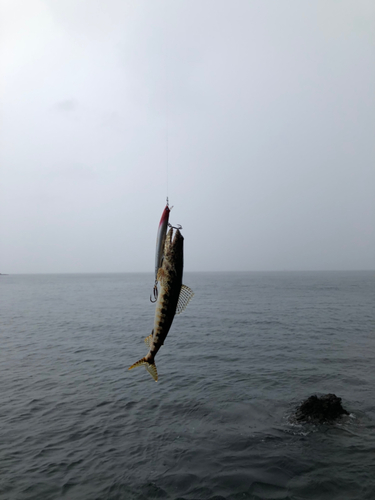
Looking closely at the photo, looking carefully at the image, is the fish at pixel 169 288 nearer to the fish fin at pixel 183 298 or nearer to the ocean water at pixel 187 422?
the fish fin at pixel 183 298

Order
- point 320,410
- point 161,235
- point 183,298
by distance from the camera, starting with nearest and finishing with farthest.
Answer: point 161,235 → point 183,298 → point 320,410

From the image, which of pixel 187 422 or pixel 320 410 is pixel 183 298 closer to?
pixel 187 422

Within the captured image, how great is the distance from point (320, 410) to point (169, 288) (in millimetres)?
14714

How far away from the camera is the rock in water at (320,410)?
612 inches

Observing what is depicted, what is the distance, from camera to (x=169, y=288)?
5.14m

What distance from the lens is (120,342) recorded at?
114ft

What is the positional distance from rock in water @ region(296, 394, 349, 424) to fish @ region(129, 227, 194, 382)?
1348cm

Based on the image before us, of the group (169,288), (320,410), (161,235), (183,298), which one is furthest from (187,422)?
(161,235)

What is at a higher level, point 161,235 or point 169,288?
point 161,235

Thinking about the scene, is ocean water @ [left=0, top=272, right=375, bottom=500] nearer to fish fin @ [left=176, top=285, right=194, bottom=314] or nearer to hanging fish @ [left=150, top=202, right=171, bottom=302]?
fish fin @ [left=176, top=285, right=194, bottom=314]

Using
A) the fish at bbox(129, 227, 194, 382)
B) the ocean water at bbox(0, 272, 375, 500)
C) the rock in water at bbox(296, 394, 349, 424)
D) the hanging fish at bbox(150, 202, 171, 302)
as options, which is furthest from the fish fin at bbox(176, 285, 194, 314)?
the rock in water at bbox(296, 394, 349, 424)

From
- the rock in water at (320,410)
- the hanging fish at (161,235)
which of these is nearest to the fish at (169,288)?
the hanging fish at (161,235)

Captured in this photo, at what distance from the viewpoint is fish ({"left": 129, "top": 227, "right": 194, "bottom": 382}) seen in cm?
497

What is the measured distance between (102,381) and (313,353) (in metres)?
18.2
